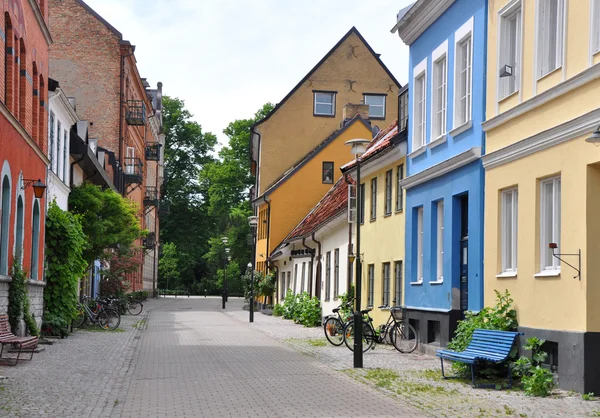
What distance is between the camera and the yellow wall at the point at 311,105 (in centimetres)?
4719

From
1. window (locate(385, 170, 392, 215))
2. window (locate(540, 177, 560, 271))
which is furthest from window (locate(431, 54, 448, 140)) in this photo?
window (locate(540, 177, 560, 271))

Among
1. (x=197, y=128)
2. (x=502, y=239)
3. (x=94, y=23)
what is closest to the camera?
(x=502, y=239)

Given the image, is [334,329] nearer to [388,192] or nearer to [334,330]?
[334,330]

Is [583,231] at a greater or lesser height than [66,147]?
lesser

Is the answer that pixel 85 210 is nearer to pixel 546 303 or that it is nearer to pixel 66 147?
pixel 66 147

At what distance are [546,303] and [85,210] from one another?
19.7 metres

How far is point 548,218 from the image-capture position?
14406 millimetres

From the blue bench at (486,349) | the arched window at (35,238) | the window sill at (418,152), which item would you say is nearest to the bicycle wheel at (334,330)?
the window sill at (418,152)

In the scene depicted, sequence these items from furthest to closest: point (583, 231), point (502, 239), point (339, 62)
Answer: point (339, 62) < point (502, 239) < point (583, 231)

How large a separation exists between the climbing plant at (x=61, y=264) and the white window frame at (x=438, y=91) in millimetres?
10104

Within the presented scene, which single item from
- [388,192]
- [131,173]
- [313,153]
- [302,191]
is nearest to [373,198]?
[388,192]

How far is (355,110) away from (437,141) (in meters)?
25.1

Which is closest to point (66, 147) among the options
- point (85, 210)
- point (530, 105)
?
point (85, 210)

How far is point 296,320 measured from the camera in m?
36.4
